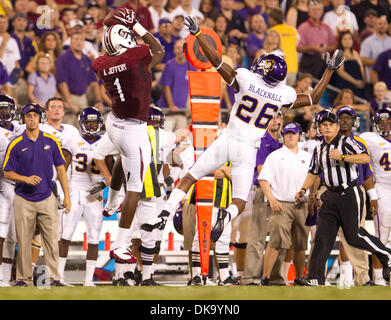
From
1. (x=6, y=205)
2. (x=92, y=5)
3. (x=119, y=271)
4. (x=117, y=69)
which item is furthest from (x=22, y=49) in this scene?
(x=117, y=69)

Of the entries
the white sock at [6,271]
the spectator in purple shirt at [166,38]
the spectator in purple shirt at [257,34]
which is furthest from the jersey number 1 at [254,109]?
the spectator in purple shirt at [257,34]

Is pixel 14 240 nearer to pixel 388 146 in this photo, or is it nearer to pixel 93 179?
pixel 93 179

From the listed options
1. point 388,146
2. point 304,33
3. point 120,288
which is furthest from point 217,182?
point 304,33

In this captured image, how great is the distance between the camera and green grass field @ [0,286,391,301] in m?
6.36

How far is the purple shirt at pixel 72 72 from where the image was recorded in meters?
12.9

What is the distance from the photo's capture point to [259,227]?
35.8ft

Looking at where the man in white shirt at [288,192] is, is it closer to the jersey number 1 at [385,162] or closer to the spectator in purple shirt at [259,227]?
the spectator in purple shirt at [259,227]

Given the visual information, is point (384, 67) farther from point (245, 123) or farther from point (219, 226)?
point (219, 226)

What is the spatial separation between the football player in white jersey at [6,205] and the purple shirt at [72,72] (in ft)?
8.89

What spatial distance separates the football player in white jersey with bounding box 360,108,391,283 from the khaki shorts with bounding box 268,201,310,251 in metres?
1.07

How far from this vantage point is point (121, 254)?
8.13 metres

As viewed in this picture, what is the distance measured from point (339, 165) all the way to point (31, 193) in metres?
3.49

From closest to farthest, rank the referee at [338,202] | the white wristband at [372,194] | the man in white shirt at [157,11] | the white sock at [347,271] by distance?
the referee at [338,202]
the white wristband at [372,194]
the white sock at [347,271]
the man in white shirt at [157,11]

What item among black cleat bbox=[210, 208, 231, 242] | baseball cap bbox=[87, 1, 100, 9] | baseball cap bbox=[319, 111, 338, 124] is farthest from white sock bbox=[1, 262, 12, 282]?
baseball cap bbox=[87, 1, 100, 9]
